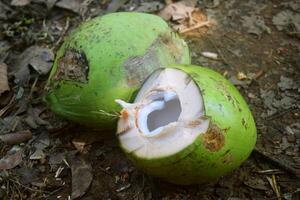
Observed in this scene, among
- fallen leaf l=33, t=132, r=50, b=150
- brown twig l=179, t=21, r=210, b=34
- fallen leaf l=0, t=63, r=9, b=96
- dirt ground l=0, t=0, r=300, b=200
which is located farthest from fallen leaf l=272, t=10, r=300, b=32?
fallen leaf l=0, t=63, r=9, b=96

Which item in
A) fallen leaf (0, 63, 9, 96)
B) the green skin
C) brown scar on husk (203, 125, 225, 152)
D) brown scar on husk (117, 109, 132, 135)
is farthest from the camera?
fallen leaf (0, 63, 9, 96)

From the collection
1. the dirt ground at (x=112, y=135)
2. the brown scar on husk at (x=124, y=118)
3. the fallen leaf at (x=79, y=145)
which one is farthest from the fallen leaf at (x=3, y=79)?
the brown scar on husk at (x=124, y=118)

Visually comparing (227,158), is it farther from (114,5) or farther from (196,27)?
(114,5)

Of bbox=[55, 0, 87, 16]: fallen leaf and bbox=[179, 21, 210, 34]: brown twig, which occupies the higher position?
bbox=[55, 0, 87, 16]: fallen leaf

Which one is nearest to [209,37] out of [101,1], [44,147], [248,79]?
[248,79]

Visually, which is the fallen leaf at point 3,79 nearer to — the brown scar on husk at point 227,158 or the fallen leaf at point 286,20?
the brown scar on husk at point 227,158

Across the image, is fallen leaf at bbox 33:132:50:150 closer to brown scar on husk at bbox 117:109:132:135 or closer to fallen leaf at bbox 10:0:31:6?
brown scar on husk at bbox 117:109:132:135

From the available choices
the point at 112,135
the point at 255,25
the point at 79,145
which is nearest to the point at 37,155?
the point at 79,145
